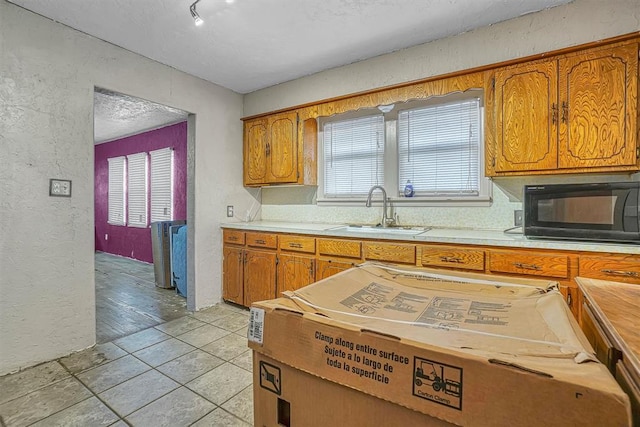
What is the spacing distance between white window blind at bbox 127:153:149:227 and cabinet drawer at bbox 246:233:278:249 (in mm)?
3412

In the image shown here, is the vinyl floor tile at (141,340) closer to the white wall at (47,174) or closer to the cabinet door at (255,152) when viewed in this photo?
the white wall at (47,174)

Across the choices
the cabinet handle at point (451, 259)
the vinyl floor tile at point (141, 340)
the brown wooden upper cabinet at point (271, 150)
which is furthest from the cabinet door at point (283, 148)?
the vinyl floor tile at point (141, 340)

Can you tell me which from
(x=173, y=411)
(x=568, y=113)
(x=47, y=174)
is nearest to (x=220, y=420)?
(x=173, y=411)

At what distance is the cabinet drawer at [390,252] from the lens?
2.34 meters

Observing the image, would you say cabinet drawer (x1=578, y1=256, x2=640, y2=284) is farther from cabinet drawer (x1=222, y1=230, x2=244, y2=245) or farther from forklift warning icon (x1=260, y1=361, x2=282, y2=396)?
cabinet drawer (x1=222, y1=230, x2=244, y2=245)

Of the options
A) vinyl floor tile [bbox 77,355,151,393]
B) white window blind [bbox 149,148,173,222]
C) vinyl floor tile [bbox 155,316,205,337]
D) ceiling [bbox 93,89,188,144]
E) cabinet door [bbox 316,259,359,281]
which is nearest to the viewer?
vinyl floor tile [bbox 77,355,151,393]

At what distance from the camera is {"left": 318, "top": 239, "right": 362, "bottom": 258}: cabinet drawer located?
261 centimetres

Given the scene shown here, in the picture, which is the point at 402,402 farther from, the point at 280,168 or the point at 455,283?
the point at 280,168

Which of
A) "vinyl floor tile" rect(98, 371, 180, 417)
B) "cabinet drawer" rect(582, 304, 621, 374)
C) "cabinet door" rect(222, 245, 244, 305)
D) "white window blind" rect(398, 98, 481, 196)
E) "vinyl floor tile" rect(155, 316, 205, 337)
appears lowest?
"vinyl floor tile" rect(98, 371, 180, 417)

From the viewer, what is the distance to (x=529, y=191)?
2.02 meters

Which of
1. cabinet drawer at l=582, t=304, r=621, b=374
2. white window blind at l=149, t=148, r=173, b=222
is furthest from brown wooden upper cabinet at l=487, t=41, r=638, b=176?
white window blind at l=149, t=148, r=173, b=222

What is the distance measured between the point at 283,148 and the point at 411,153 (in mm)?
1389

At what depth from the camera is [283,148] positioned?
3.46 metres

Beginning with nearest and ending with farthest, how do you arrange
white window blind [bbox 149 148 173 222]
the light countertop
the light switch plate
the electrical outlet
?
the light countertop
the light switch plate
the electrical outlet
white window blind [bbox 149 148 173 222]
